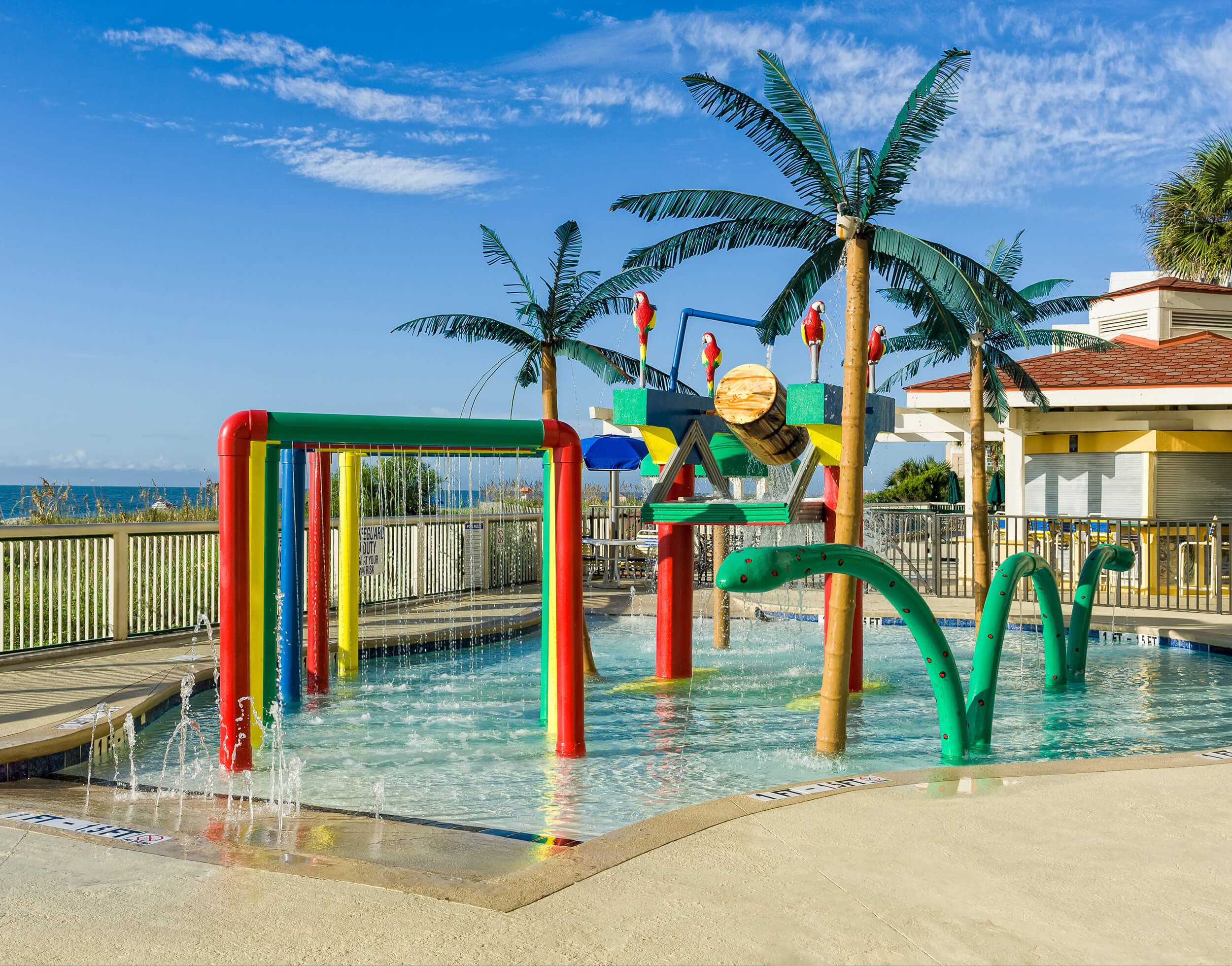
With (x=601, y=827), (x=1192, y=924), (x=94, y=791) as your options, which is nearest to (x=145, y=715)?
(x=94, y=791)

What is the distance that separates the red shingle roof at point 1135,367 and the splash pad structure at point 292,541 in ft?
41.7

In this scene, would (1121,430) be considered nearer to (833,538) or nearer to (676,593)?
(833,538)

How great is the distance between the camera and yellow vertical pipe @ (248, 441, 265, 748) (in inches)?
285

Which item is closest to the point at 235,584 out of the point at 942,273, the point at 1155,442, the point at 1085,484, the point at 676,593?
the point at 676,593

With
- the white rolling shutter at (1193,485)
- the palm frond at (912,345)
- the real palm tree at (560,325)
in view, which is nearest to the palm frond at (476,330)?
the real palm tree at (560,325)

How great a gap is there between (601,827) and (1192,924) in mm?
3204

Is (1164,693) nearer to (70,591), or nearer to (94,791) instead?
(94,791)

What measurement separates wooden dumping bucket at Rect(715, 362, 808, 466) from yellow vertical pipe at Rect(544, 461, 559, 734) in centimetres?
223

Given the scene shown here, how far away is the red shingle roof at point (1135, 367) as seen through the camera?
1784cm

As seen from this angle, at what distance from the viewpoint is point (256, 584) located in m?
7.70

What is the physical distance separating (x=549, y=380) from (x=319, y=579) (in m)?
3.26

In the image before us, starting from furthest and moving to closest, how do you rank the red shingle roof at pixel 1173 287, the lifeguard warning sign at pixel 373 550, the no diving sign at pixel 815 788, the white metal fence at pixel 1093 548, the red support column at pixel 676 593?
the red shingle roof at pixel 1173 287
the white metal fence at pixel 1093 548
the lifeguard warning sign at pixel 373 550
the red support column at pixel 676 593
the no diving sign at pixel 815 788

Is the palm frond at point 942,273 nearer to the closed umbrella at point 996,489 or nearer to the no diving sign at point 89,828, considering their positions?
the no diving sign at point 89,828

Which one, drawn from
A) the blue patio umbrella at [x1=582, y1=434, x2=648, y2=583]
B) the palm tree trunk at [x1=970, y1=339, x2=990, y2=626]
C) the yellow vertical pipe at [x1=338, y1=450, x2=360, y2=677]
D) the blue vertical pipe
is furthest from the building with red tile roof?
the blue vertical pipe
